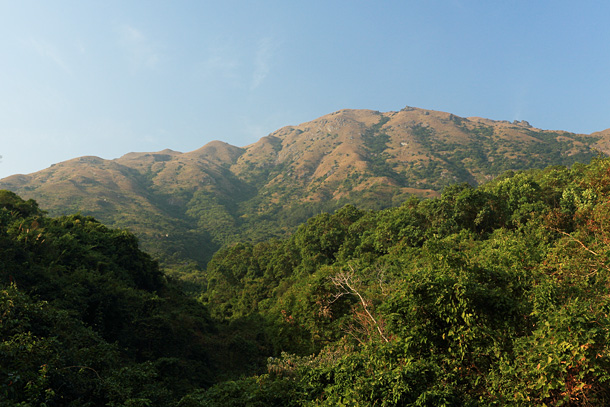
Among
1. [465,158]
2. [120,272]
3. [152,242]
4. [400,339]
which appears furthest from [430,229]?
[465,158]

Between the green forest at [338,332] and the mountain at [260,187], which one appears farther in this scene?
the mountain at [260,187]

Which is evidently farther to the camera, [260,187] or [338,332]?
[260,187]

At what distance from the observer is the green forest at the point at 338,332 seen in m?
6.89

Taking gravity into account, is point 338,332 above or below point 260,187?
below

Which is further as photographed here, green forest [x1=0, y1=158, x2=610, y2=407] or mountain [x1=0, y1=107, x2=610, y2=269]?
mountain [x1=0, y1=107, x2=610, y2=269]

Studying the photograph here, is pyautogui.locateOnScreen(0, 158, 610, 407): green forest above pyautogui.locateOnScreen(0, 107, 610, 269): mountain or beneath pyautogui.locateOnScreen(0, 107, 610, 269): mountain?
beneath

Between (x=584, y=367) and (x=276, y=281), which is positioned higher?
(x=584, y=367)

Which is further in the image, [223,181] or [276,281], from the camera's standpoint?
[223,181]

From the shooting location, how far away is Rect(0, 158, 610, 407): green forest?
6.89 metres

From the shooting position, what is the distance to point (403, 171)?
171125 millimetres

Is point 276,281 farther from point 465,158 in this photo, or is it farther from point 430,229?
point 465,158

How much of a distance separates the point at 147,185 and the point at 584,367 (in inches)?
7339

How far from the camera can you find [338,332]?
20641 mm

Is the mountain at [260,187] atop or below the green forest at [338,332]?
atop
